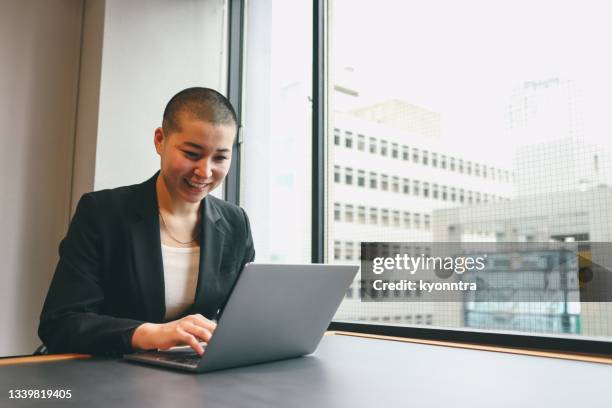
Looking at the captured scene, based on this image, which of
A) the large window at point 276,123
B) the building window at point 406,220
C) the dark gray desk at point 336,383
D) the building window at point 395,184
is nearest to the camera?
the dark gray desk at point 336,383

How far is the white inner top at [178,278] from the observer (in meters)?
1.39

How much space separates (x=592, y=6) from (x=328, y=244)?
1226 millimetres

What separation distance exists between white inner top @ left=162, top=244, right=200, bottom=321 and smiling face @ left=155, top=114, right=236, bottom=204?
0.54ft

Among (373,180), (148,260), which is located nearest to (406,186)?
(373,180)

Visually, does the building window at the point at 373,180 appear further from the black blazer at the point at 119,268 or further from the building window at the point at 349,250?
the black blazer at the point at 119,268

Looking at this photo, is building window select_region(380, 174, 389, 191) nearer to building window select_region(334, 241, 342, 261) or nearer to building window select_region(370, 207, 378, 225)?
building window select_region(370, 207, 378, 225)

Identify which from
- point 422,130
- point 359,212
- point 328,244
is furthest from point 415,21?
point 328,244

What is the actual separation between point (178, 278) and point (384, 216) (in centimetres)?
92

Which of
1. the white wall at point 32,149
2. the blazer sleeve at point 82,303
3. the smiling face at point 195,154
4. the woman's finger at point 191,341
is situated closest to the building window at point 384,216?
the smiling face at point 195,154

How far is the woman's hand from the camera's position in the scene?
943mm

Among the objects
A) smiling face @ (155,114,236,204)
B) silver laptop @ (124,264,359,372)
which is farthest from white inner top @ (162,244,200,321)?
silver laptop @ (124,264,359,372)

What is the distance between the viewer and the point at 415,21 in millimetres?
1997

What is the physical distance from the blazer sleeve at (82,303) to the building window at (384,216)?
109cm

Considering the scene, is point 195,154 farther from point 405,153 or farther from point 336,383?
point 405,153
